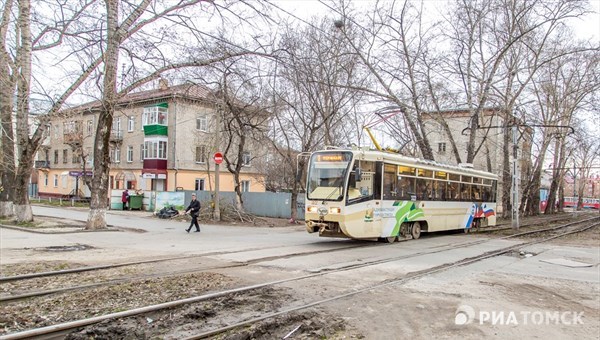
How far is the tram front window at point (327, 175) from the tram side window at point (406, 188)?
283 cm

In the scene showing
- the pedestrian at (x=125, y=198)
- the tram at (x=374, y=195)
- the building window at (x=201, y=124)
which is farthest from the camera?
the building window at (x=201, y=124)

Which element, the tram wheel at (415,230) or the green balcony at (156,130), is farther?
the green balcony at (156,130)

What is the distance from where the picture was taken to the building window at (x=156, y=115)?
40.4 meters

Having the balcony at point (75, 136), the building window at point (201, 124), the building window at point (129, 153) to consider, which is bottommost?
the building window at point (129, 153)

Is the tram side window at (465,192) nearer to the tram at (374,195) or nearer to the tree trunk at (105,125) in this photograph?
the tram at (374,195)

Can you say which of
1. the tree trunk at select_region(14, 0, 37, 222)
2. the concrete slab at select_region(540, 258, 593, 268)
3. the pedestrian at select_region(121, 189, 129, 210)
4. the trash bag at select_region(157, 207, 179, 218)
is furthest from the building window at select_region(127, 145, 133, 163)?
the concrete slab at select_region(540, 258, 593, 268)

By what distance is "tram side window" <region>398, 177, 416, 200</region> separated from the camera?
53.4 feet

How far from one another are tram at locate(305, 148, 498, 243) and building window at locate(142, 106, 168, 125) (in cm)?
2858

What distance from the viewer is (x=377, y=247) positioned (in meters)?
14.9

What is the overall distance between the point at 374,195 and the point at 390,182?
1.08 metres

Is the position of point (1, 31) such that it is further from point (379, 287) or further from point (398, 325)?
point (398, 325)

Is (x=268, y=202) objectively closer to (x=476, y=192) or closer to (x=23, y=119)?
(x=476, y=192)

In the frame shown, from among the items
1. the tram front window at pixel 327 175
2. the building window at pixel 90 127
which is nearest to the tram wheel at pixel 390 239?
the tram front window at pixel 327 175

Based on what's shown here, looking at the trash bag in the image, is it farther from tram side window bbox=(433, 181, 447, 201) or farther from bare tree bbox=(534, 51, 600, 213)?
bare tree bbox=(534, 51, 600, 213)
